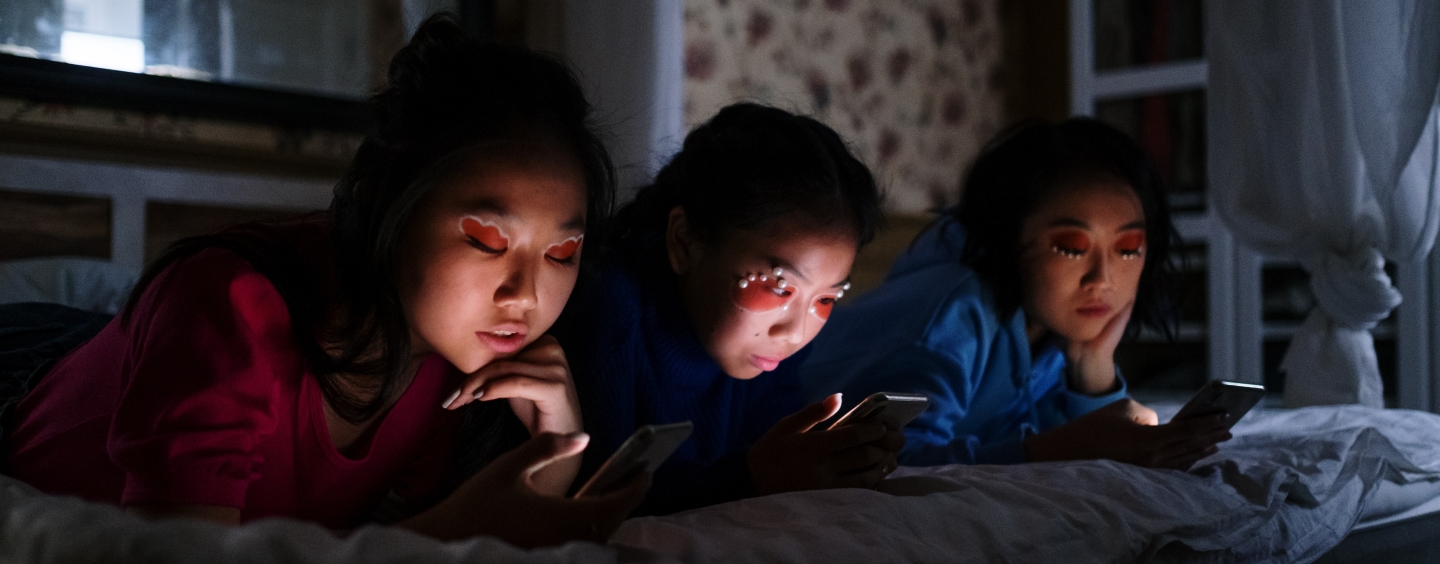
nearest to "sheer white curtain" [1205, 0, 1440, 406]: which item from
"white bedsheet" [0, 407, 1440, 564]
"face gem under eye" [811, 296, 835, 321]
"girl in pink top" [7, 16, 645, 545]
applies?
"white bedsheet" [0, 407, 1440, 564]

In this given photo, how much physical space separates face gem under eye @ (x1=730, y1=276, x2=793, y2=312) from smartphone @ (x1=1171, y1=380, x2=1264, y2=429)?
0.50m

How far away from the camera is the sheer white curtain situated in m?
1.40

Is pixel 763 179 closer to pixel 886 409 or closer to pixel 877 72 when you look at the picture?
pixel 886 409

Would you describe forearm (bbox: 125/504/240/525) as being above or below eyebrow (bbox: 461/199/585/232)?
below

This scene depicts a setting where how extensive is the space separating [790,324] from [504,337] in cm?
33

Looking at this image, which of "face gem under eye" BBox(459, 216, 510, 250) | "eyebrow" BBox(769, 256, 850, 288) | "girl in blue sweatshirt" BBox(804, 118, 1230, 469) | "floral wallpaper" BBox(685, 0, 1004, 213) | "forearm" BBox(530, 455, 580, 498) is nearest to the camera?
"face gem under eye" BBox(459, 216, 510, 250)

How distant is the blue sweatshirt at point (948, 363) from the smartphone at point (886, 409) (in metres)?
0.27

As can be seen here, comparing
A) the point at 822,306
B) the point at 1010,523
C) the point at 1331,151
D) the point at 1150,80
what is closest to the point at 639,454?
the point at 1010,523

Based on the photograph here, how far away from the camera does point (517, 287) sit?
2.68 ft

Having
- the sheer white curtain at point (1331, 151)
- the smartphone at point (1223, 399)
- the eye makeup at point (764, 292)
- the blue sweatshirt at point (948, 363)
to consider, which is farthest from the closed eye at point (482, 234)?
the sheer white curtain at point (1331, 151)

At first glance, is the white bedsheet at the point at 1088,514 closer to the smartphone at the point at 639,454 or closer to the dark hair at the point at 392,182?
the smartphone at the point at 639,454

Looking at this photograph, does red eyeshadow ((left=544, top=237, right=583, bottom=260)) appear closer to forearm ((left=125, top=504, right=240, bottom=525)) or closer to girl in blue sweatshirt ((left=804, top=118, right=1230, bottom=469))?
forearm ((left=125, top=504, right=240, bottom=525))

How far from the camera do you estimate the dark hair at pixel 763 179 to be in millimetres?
1064

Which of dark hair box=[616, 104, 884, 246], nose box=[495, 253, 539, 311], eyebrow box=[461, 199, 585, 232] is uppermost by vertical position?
dark hair box=[616, 104, 884, 246]
